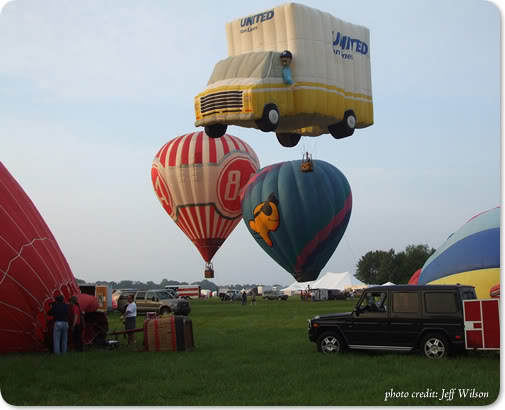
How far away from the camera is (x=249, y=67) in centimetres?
1992

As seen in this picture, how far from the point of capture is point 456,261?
70.8 ft

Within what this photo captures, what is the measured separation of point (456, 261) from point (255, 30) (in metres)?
8.99

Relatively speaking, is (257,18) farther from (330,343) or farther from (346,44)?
(330,343)

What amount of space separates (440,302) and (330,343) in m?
2.50

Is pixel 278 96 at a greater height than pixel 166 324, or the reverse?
pixel 278 96

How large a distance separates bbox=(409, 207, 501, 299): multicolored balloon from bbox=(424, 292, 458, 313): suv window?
576 cm

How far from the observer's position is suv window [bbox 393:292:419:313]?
14547mm

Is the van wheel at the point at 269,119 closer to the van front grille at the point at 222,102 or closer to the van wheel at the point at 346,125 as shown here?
the van front grille at the point at 222,102

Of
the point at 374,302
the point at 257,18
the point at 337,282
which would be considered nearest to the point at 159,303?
the point at 257,18

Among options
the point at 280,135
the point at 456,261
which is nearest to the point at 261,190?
the point at 280,135

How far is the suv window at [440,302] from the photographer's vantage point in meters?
14.2

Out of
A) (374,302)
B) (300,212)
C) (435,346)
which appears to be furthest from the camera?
(300,212)

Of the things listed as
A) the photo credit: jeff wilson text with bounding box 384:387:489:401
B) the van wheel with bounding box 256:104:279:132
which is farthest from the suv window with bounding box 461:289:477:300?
the van wheel with bounding box 256:104:279:132

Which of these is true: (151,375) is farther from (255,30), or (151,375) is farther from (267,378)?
(255,30)
